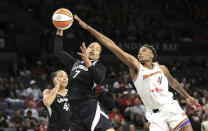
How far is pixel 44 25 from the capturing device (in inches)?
823

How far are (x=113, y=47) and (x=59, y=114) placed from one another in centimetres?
190

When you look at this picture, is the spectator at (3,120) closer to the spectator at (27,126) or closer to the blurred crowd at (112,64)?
the blurred crowd at (112,64)

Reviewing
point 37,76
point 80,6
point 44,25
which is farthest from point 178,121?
point 80,6

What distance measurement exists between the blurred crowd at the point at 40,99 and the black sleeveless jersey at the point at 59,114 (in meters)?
4.78

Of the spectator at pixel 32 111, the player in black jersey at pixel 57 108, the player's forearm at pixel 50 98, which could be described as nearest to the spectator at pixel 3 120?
the spectator at pixel 32 111

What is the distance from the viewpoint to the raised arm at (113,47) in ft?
19.5

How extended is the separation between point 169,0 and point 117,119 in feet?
56.8

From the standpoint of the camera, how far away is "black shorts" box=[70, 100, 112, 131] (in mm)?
6223

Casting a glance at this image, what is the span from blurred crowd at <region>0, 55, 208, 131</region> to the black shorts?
573 cm

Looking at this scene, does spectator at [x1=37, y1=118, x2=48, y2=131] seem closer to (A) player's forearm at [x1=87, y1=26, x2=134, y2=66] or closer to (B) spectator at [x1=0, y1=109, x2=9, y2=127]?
(B) spectator at [x1=0, y1=109, x2=9, y2=127]

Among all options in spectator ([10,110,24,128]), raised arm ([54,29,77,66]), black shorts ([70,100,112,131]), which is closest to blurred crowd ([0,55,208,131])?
spectator ([10,110,24,128])

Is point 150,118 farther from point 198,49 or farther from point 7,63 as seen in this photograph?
point 198,49

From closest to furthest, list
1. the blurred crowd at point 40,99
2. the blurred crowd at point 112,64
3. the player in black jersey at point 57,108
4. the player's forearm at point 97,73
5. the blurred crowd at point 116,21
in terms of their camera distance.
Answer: the player's forearm at point 97,73
the player in black jersey at point 57,108
the blurred crowd at point 40,99
the blurred crowd at point 112,64
the blurred crowd at point 116,21

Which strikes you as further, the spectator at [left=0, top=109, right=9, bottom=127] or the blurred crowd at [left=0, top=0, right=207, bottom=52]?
the blurred crowd at [left=0, top=0, right=207, bottom=52]
